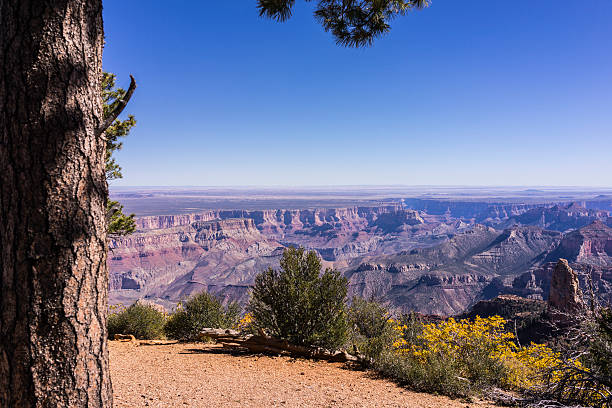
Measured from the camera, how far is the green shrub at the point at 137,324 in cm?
1213

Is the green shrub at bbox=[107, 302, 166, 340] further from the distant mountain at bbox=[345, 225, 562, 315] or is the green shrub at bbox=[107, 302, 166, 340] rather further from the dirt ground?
the distant mountain at bbox=[345, 225, 562, 315]

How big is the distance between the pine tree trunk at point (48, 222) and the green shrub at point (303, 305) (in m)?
6.98

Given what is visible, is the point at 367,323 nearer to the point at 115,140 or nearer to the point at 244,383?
the point at 244,383

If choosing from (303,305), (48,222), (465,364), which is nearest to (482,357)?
(465,364)

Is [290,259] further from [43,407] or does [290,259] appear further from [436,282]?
[436,282]

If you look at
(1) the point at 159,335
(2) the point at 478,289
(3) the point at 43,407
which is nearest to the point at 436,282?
(2) the point at 478,289

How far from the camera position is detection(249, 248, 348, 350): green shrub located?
8.76 m

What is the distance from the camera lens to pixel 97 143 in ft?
7.04

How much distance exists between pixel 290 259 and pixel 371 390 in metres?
4.12

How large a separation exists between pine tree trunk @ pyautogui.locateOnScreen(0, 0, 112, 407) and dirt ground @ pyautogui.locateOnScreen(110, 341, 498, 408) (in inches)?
149

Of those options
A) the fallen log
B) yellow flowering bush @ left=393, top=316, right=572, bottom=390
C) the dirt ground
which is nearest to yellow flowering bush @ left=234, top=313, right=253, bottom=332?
the fallen log

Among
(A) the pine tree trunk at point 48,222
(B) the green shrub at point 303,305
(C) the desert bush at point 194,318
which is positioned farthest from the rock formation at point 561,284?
(A) the pine tree trunk at point 48,222

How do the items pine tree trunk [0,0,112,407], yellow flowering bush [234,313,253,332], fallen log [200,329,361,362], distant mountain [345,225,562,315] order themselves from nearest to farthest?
pine tree trunk [0,0,112,407] < fallen log [200,329,361,362] < yellow flowering bush [234,313,253,332] < distant mountain [345,225,562,315]

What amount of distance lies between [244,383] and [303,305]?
9.12 ft
